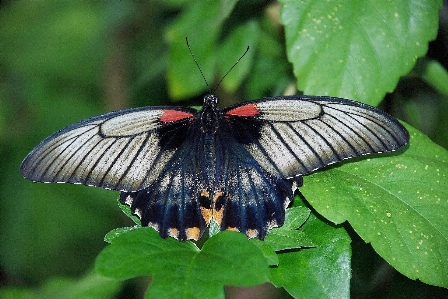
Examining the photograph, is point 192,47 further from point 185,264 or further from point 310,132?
point 185,264

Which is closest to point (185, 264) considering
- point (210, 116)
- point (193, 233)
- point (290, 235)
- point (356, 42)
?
point (193, 233)

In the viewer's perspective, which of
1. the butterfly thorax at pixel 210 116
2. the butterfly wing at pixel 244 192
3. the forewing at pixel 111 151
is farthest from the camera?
the butterfly thorax at pixel 210 116

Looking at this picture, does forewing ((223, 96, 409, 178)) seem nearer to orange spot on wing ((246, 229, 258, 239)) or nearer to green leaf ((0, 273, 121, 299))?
orange spot on wing ((246, 229, 258, 239))

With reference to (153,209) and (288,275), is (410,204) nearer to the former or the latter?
(288,275)

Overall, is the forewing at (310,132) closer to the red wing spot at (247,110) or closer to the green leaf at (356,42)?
the red wing spot at (247,110)

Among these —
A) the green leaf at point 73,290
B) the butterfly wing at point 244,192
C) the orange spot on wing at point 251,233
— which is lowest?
the green leaf at point 73,290

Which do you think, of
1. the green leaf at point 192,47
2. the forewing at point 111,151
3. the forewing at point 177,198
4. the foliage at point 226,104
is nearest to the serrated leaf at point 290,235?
the foliage at point 226,104

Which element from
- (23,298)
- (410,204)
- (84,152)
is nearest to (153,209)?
(84,152)
